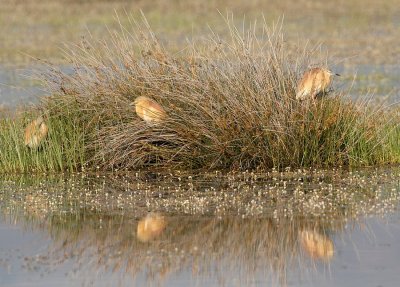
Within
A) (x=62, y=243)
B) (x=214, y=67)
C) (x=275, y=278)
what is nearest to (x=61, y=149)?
(x=214, y=67)

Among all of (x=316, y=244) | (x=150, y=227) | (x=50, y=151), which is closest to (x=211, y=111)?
(x=50, y=151)

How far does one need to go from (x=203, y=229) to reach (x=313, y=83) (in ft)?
9.80

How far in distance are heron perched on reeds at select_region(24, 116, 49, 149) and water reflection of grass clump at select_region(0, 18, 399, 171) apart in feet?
0.46

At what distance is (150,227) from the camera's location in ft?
28.5

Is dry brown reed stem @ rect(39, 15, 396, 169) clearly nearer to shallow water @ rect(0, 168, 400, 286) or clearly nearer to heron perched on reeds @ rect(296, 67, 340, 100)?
heron perched on reeds @ rect(296, 67, 340, 100)

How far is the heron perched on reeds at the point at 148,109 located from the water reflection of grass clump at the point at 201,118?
0.59ft

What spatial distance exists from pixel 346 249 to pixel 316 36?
18.1m

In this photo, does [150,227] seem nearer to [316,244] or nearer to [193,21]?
[316,244]

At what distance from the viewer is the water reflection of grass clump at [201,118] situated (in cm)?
1120

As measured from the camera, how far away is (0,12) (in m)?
32.9

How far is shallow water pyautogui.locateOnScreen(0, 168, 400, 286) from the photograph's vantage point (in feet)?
23.7

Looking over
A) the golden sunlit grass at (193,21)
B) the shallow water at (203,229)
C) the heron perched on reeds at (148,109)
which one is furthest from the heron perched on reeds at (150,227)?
the golden sunlit grass at (193,21)

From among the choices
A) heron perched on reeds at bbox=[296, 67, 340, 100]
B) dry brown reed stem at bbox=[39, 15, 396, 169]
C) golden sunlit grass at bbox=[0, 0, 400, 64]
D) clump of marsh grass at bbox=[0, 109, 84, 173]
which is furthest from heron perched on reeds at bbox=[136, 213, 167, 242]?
golden sunlit grass at bbox=[0, 0, 400, 64]

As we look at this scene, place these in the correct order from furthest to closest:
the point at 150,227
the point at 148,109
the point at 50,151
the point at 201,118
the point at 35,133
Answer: the point at 50,151
the point at 35,133
the point at 201,118
the point at 148,109
the point at 150,227
